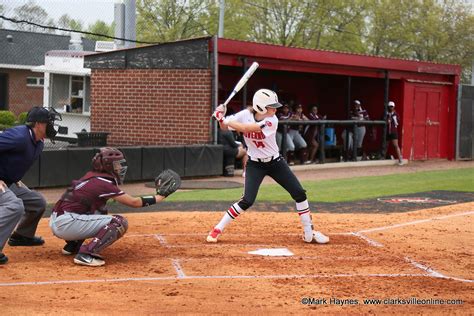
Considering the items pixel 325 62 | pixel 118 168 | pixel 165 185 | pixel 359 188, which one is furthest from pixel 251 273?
pixel 325 62

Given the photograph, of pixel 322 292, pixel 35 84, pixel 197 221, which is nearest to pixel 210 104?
pixel 197 221

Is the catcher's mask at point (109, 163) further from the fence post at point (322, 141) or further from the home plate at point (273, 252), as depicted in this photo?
the fence post at point (322, 141)

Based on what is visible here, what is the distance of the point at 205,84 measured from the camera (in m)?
18.5

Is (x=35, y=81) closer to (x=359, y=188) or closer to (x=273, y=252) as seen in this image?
(x=359, y=188)

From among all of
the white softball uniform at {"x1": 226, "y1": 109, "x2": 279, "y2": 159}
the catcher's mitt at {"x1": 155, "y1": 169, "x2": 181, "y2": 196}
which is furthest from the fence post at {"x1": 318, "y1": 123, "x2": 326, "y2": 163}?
the catcher's mitt at {"x1": 155, "y1": 169, "x2": 181, "y2": 196}

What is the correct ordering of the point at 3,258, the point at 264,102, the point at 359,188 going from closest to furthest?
the point at 3,258, the point at 264,102, the point at 359,188

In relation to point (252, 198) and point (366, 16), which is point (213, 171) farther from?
point (366, 16)

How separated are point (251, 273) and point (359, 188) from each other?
9.18 meters

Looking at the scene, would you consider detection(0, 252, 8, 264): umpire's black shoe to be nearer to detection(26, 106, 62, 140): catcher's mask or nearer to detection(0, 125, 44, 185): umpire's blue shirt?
detection(0, 125, 44, 185): umpire's blue shirt

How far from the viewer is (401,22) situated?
145 ft

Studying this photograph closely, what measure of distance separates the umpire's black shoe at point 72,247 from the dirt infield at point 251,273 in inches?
5.1

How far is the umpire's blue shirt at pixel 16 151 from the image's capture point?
7.91m

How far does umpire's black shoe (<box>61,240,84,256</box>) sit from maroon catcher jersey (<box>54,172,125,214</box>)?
0.52m

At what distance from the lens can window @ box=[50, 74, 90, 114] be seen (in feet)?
78.0
